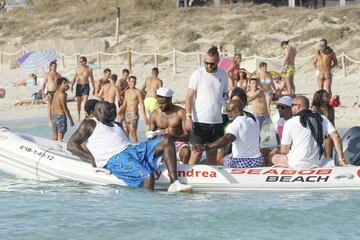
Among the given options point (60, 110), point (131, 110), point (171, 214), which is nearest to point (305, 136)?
point (171, 214)

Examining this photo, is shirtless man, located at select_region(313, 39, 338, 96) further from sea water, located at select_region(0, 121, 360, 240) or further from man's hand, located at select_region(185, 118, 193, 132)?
sea water, located at select_region(0, 121, 360, 240)

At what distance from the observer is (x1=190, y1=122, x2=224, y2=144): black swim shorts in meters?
10.5

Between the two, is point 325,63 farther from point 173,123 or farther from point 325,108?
point 173,123

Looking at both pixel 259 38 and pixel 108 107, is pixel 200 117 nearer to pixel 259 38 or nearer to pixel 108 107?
pixel 108 107

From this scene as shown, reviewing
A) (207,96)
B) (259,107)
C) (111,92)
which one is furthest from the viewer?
(111,92)

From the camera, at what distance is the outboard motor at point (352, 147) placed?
10.3 meters

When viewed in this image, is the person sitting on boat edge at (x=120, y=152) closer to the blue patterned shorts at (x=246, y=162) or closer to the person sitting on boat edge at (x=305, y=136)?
the blue patterned shorts at (x=246, y=162)

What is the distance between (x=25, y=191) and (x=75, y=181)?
57cm

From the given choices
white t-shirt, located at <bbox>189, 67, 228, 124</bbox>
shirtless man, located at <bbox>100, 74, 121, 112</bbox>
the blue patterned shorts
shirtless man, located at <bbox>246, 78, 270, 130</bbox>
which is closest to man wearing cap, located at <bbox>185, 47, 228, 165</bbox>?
white t-shirt, located at <bbox>189, 67, 228, 124</bbox>

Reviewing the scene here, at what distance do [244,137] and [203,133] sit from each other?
2.09 ft

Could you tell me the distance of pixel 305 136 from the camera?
32.8ft

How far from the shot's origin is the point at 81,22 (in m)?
36.9

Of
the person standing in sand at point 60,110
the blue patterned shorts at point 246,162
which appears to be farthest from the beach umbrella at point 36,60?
the blue patterned shorts at point 246,162

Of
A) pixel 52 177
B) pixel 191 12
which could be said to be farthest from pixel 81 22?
pixel 52 177
